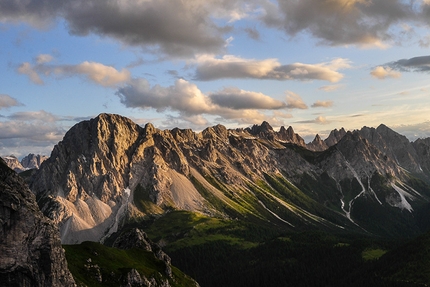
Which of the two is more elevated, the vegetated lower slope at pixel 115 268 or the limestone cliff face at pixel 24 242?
the limestone cliff face at pixel 24 242

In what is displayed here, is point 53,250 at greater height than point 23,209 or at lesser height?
lesser

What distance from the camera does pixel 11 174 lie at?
9988cm

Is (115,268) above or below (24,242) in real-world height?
below

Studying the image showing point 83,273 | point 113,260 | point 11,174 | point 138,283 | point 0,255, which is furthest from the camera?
point 113,260

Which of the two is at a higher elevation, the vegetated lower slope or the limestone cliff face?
the limestone cliff face

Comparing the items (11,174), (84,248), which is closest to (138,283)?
(84,248)

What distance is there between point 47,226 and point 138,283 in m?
50.3

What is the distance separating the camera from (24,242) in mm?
96438

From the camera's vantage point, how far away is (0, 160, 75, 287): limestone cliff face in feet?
308

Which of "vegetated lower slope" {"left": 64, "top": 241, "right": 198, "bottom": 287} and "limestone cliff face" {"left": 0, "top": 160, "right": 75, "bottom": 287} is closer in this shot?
"limestone cliff face" {"left": 0, "top": 160, "right": 75, "bottom": 287}

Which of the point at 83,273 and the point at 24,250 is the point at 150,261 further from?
the point at 24,250

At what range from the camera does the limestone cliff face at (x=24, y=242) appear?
93.8 meters

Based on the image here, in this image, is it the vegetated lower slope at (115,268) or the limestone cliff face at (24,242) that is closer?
the limestone cliff face at (24,242)

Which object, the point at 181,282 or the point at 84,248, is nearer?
the point at 84,248
